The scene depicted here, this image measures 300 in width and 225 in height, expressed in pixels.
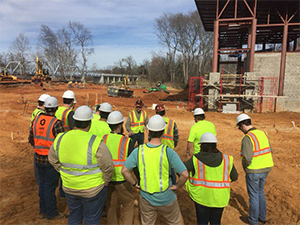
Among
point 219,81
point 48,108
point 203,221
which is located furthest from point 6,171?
point 219,81

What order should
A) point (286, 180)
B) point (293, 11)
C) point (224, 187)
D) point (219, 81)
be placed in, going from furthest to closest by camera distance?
1. point (293, 11)
2. point (219, 81)
3. point (286, 180)
4. point (224, 187)

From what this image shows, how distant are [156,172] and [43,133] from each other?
2111 millimetres

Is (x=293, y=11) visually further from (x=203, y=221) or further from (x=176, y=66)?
(x=176, y=66)

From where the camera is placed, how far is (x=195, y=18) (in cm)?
3947

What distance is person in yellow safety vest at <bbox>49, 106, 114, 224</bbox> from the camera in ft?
8.05

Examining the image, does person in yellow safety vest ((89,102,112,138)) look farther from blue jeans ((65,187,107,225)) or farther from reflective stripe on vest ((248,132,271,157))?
reflective stripe on vest ((248,132,271,157))

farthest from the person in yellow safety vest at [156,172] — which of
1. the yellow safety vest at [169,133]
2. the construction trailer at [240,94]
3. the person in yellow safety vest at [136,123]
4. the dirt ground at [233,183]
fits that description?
the construction trailer at [240,94]

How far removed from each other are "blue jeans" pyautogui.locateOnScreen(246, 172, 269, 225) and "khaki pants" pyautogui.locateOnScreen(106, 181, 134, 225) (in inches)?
77.6

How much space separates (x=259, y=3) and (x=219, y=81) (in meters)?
7.56

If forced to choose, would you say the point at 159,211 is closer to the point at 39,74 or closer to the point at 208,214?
the point at 208,214

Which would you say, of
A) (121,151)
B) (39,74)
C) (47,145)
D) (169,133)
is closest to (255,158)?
(169,133)

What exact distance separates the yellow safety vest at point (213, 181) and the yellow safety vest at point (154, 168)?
0.42 meters

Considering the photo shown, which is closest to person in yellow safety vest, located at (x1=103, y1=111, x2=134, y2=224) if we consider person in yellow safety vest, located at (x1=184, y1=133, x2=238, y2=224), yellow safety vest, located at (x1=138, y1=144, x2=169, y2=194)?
yellow safety vest, located at (x1=138, y1=144, x2=169, y2=194)

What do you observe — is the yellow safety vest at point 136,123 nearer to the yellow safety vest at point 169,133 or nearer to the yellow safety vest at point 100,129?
the yellow safety vest at point 169,133
